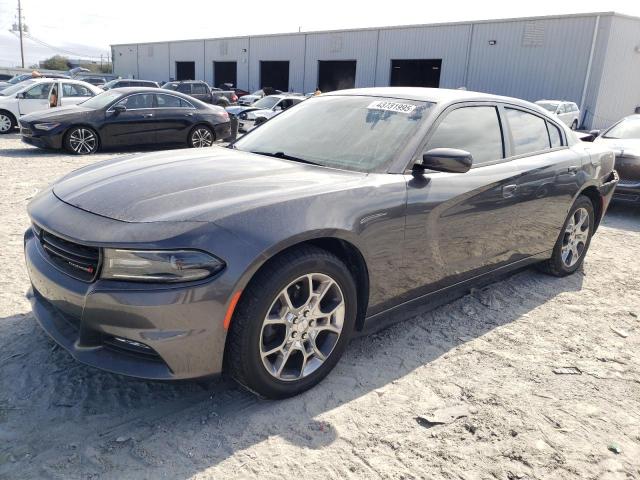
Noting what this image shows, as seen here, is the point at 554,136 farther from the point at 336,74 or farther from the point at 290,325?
the point at 336,74

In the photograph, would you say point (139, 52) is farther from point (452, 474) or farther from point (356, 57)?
point (452, 474)

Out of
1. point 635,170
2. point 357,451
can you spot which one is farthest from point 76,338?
point 635,170

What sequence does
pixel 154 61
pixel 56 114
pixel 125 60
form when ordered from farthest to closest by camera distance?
1. pixel 125 60
2. pixel 154 61
3. pixel 56 114

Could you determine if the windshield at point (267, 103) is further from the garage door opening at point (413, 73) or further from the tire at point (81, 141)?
the garage door opening at point (413, 73)

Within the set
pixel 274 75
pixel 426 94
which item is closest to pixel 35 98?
pixel 426 94

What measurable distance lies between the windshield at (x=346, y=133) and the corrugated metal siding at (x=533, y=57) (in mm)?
22952

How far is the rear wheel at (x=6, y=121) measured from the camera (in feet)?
44.6

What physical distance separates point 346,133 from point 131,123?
351 inches

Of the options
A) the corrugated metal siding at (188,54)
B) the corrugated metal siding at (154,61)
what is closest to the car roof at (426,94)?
the corrugated metal siding at (188,54)

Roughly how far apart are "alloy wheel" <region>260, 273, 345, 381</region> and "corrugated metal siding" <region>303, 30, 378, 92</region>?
30.1 meters

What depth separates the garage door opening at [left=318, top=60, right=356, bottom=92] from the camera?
34656 millimetres

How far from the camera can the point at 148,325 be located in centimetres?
231

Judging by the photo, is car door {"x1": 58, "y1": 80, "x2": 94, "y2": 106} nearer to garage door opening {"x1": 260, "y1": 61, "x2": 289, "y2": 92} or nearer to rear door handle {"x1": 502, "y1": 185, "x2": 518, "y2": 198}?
rear door handle {"x1": 502, "y1": 185, "x2": 518, "y2": 198}

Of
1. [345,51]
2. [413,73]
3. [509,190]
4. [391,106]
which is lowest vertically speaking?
[509,190]
